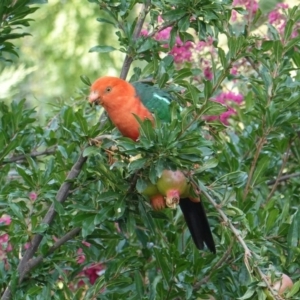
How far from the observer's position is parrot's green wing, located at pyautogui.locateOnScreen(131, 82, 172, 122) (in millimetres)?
1541

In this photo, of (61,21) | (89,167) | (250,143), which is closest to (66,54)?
(61,21)

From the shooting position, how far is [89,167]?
145 cm

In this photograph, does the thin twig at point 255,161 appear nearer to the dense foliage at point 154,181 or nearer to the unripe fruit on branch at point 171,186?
the dense foliage at point 154,181

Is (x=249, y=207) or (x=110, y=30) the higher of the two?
(x=249, y=207)

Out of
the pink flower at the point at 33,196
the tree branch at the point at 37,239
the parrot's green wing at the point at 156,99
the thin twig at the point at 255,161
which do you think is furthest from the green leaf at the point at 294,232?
the pink flower at the point at 33,196

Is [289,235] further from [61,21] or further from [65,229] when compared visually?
[61,21]

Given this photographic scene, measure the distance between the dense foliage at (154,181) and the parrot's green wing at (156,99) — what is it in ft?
0.07

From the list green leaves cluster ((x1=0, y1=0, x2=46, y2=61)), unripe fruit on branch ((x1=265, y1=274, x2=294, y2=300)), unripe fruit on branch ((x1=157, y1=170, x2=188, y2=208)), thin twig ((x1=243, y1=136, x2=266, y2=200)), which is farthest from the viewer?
thin twig ((x1=243, y1=136, x2=266, y2=200))

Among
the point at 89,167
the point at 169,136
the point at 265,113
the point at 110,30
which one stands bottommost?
the point at 110,30

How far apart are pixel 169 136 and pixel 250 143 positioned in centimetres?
68

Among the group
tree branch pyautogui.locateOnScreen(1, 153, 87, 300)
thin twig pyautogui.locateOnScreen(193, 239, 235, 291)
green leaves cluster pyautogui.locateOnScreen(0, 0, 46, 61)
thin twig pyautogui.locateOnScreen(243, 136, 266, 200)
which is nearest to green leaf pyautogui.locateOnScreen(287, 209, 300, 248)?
thin twig pyautogui.locateOnScreen(193, 239, 235, 291)

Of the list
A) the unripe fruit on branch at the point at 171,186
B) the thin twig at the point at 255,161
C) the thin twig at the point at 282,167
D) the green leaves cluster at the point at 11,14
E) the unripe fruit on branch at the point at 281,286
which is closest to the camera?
the unripe fruit on branch at the point at 281,286

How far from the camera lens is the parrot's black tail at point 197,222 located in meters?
1.51

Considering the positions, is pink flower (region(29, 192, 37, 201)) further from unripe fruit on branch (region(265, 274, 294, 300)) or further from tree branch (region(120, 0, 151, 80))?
unripe fruit on branch (region(265, 274, 294, 300))
